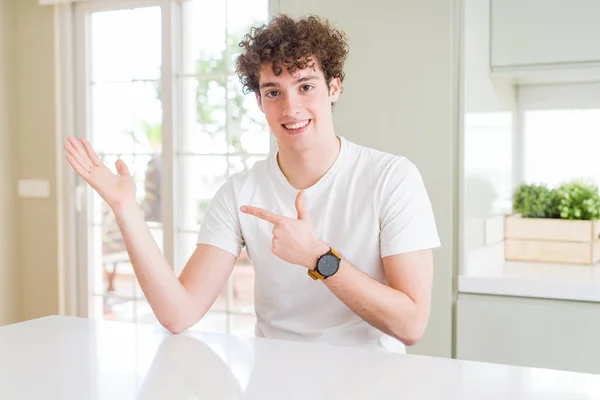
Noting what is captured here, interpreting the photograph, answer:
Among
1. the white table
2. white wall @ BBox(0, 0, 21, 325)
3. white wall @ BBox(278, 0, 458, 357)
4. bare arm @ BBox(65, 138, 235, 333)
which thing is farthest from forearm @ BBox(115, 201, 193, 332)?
white wall @ BBox(0, 0, 21, 325)

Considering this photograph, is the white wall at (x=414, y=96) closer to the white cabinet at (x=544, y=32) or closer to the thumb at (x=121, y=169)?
the white cabinet at (x=544, y=32)

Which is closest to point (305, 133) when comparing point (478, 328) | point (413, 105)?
point (413, 105)

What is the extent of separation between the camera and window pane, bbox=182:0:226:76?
11.8ft

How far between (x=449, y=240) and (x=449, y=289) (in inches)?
6.8

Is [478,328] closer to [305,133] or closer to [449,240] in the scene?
[449,240]

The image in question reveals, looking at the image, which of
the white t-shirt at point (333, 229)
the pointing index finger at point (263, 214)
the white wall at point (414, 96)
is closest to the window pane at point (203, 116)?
the white wall at point (414, 96)

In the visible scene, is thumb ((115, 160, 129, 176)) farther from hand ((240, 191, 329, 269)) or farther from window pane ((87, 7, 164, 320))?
window pane ((87, 7, 164, 320))

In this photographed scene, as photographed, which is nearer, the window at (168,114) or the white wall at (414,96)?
the white wall at (414,96)

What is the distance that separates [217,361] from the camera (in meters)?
1.37

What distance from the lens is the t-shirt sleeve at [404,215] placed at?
1809 millimetres

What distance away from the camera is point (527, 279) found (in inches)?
98.7

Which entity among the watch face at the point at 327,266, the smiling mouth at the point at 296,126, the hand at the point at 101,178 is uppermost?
the smiling mouth at the point at 296,126

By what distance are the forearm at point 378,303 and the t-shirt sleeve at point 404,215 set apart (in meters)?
0.13

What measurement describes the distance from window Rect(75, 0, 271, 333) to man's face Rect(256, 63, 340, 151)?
1510 mm
